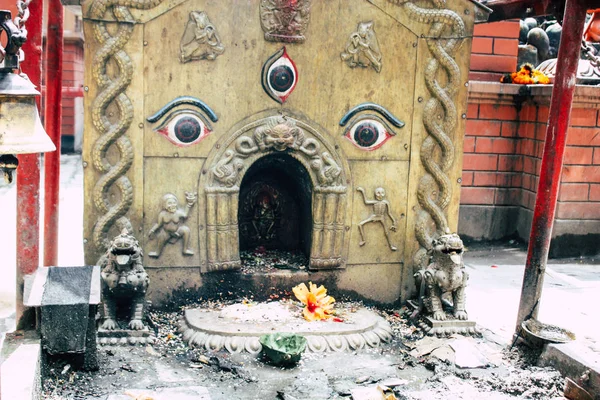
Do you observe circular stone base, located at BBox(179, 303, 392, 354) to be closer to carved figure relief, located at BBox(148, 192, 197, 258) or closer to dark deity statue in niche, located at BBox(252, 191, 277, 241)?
carved figure relief, located at BBox(148, 192, 197, 258)

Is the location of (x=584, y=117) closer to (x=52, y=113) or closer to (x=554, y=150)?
(x=554, y=150)

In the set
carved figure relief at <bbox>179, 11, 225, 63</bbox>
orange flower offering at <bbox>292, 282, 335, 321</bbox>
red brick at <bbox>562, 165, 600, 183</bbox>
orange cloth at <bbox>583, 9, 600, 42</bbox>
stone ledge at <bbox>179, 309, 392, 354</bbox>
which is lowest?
stone ledge at <bbox>179, 309, 392, 354</bbox>

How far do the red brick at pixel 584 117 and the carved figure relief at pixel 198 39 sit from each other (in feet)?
19.6

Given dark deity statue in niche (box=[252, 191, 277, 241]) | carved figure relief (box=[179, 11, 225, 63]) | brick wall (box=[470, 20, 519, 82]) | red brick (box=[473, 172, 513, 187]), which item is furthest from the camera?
red brick (box=[473, 172, 513, 187])

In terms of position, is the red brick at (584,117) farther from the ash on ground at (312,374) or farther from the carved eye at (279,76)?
the carved eye at (279,76)

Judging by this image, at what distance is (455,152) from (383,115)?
35.4 inches

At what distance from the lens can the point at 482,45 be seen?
422 inches

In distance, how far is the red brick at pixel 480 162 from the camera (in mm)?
10797

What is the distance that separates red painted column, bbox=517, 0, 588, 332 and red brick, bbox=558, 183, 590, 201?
4.17 meters

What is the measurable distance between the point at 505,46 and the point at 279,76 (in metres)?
5.34

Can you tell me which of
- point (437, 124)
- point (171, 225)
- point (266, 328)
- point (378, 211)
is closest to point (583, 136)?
point (437, 124)

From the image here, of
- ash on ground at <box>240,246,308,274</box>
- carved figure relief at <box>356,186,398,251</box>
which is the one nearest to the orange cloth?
carved figure relief at <box>356,186,398,251</box>

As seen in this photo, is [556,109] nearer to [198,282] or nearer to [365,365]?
[365,365]

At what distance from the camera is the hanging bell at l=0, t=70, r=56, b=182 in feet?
10.4
